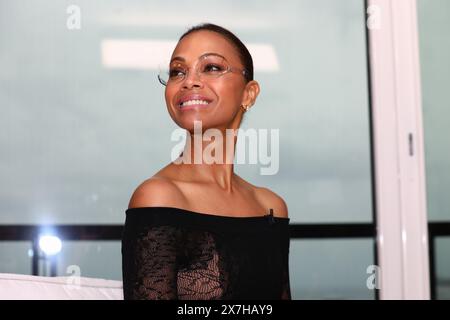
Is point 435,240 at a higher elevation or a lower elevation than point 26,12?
lower

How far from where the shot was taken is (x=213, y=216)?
131 centimetres

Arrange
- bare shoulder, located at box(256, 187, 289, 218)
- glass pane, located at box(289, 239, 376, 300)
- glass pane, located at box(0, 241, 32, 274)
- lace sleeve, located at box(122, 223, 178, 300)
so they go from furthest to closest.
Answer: glass pane, located at box(0, 241, 32, 274) → glass pane, located at box(289, 239, 376, 300) → bare shoulder, located at box(256, 187, 289, 218) → lace sleeve, located at box(122, 223, 178, 300)

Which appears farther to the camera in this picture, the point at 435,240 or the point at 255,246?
the point at 435,240

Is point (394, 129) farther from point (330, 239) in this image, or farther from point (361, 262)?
point (330, 239)

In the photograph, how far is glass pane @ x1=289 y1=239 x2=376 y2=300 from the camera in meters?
2.91

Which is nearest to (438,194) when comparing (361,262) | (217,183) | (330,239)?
(361,262)

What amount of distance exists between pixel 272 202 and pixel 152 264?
0.55 m

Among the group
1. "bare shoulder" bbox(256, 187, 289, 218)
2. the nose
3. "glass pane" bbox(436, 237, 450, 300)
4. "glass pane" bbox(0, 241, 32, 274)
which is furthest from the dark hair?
"glass pane" bbox(0, 241, 32, 274)

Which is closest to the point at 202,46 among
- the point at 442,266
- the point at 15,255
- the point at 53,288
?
the point at 53,288

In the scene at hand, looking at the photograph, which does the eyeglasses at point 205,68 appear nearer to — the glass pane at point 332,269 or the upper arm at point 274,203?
the upper arm at point 274,203

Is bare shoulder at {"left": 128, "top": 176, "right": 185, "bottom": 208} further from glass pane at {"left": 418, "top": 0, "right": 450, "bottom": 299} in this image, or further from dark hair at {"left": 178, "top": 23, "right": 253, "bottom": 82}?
glass pane at {"left": 418, "top": 0, "right": 450, "bottom": 299}

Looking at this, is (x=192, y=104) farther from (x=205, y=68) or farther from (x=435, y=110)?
(x=435, y=110)

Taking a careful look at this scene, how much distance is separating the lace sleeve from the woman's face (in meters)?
0.34
